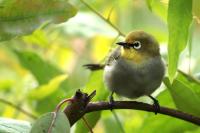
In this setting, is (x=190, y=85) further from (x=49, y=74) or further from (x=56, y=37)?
(x=56, y=37)

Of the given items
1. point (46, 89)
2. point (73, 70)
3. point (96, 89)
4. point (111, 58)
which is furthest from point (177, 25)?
point (73, 70)

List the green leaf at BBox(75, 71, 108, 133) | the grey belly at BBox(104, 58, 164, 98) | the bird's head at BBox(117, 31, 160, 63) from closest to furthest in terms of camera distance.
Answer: the green leaf at BBox(75, 71, 108, 133)
the grey belly at BBox(104, 58, 164, 98)
the bird's head at BBox(117, 31, 160, 63)

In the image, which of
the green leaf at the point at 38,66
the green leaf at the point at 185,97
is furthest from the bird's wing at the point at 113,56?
the green leaf at the point at 185,97

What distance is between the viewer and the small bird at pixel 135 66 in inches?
77.9

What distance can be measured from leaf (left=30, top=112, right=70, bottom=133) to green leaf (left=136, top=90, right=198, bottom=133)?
19.8 inches

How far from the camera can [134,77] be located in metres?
2.09

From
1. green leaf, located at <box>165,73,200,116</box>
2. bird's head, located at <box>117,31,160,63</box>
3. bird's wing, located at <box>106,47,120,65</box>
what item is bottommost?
bird's wing, located at <box>106,47,120,65</box>

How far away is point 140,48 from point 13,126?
1.10 m

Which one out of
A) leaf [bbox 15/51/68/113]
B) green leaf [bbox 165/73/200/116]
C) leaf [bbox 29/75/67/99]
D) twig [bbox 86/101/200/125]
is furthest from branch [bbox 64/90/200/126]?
leaf [bbox 15/51/68/113]

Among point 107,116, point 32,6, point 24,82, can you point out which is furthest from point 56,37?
point 32,6

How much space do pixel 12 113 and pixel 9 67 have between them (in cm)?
67

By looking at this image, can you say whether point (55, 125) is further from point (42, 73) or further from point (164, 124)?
point (42, 73)

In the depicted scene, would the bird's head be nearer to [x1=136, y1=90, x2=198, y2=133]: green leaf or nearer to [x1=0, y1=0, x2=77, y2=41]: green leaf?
[x1=136, y1=90, x2=198, y2=133]: green leaf

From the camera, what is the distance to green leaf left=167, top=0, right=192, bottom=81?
1.17m
